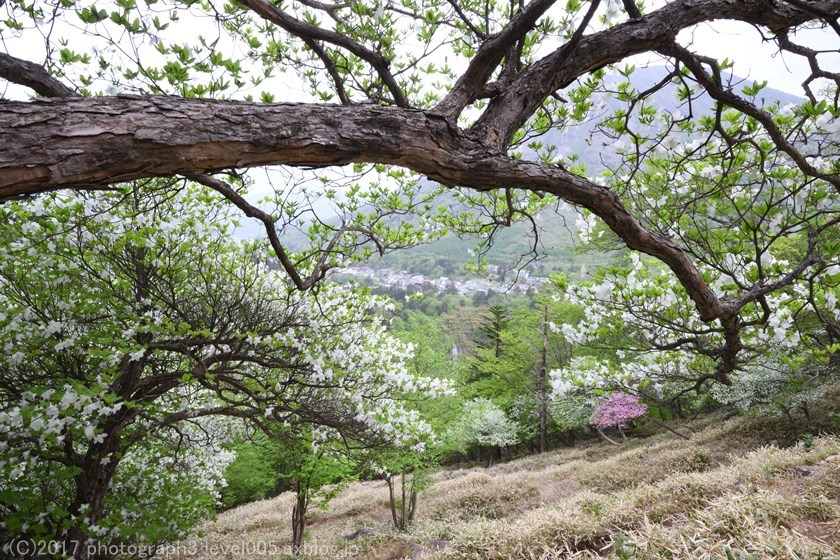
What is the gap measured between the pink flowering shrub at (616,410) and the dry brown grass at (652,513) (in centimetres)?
419

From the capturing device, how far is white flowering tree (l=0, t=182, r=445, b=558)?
339cm

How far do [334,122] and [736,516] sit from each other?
4.00 metres

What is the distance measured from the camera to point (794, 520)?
3.28 m

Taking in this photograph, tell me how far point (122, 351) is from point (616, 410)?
17572 millimetres

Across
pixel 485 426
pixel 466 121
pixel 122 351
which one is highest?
pixel 466 121

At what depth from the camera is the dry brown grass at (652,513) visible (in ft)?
9.99

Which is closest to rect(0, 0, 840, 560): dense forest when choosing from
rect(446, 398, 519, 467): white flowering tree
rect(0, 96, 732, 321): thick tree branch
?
rect(0, 96, 732, 321): thick tree branch

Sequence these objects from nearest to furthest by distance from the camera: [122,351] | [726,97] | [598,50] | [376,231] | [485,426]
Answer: [598,50] < [726,97] < [122,351] < [376,231] < [485,426]

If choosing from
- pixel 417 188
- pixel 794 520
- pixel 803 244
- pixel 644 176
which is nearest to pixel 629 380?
pixel 794 520

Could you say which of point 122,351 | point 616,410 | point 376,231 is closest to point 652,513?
point 376,231

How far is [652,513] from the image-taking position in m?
4.39

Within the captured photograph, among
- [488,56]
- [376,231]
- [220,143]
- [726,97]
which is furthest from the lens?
[376,231]

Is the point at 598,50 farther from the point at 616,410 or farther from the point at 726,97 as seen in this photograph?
the point at 616,410

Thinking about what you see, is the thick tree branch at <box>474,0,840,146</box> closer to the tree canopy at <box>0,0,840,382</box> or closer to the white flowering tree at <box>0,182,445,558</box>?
the tree canopy at <box>0,0,840,382</box>
